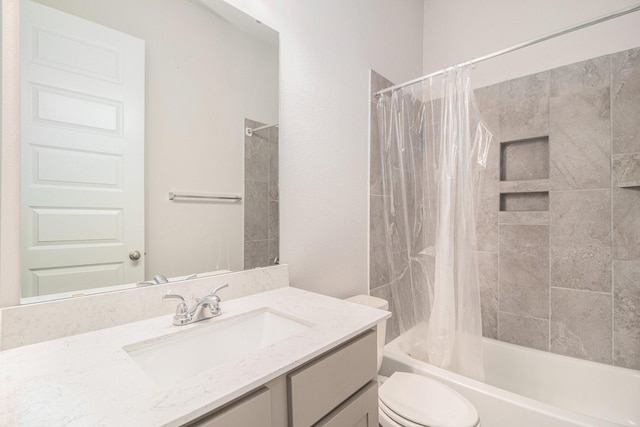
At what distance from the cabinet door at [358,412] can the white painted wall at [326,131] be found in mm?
603

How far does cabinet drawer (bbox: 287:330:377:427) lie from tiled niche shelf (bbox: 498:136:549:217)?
5.23 ft

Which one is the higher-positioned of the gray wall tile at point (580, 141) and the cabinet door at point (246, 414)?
the gray wall tile at point (580, 141)

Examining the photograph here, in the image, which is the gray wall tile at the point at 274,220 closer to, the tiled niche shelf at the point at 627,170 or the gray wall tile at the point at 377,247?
the gray wall tile at the point at 377,247

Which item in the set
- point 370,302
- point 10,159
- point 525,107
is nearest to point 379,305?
point 370,302

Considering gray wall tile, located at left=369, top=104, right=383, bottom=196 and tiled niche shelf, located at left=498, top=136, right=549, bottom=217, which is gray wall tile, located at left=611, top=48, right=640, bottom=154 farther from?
gray wall tile, located at left=369, top=104, right=383, bottom=196

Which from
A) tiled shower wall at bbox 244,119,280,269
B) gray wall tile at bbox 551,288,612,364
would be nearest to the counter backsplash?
tiled shower wall at bbox 244,119,280,269

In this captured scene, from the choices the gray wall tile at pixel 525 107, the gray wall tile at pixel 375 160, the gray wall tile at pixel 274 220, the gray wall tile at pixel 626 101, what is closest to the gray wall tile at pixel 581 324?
the gray wall tile at pixel 626 101

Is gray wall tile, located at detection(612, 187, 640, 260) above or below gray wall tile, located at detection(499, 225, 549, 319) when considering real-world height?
above

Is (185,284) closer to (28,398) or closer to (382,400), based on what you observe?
(28,398)

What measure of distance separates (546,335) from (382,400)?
135 cm

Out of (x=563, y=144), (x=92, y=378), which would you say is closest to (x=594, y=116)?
(x=563, y=144)

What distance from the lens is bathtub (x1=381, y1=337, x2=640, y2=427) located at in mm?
1195

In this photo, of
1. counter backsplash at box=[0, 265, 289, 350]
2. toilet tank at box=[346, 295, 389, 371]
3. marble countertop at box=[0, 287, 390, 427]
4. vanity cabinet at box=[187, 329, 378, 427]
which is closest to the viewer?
marble countertop at box=[0, 287, 390, 427]

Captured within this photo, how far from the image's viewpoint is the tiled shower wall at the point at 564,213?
163cm
